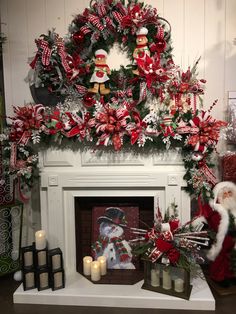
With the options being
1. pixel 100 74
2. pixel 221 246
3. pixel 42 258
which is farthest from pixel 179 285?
pixel 100 74

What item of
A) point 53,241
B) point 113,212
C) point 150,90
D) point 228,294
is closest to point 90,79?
point 150,90

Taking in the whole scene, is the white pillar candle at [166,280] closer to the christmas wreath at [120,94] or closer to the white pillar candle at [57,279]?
the christmas wreath at [120,94]

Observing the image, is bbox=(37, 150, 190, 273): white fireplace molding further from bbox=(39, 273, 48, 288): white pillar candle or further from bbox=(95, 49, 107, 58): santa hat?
bbox=(95, 49, 107, 58): santa hat

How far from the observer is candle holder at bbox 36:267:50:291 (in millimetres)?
2184

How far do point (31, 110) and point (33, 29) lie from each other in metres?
0.74

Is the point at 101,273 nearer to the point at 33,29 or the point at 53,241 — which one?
the point at 53,241

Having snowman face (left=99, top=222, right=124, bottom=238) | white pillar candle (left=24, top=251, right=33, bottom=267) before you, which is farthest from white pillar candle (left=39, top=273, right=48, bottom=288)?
snowman face (left=99, top=222, right=124, bottom=238)

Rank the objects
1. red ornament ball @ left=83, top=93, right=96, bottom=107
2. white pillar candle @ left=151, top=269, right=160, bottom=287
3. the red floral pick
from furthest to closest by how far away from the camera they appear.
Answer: red ornament ball @ left=83, top=93, right=96, bottom=107 → white pillar candle @ left=151, top=269, right=160, bottom=287 → the red floral pick

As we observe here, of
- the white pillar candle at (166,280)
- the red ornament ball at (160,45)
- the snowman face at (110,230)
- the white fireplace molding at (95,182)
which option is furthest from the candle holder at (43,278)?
the red ornament ball at (160,45)

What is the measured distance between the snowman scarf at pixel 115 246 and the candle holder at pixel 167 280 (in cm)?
29

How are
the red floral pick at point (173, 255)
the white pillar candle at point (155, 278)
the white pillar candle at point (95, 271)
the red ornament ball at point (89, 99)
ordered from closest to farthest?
the red floral pick at point (173, 255) → the white pillar candle at point (155, 278) → the white pillar candle at point (95, 271) → the red ornament ball at point (89, 99)

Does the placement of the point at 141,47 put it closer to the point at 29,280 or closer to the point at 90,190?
the point at 90,190

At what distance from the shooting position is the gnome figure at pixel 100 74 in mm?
2352

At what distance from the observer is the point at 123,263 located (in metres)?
2.41
